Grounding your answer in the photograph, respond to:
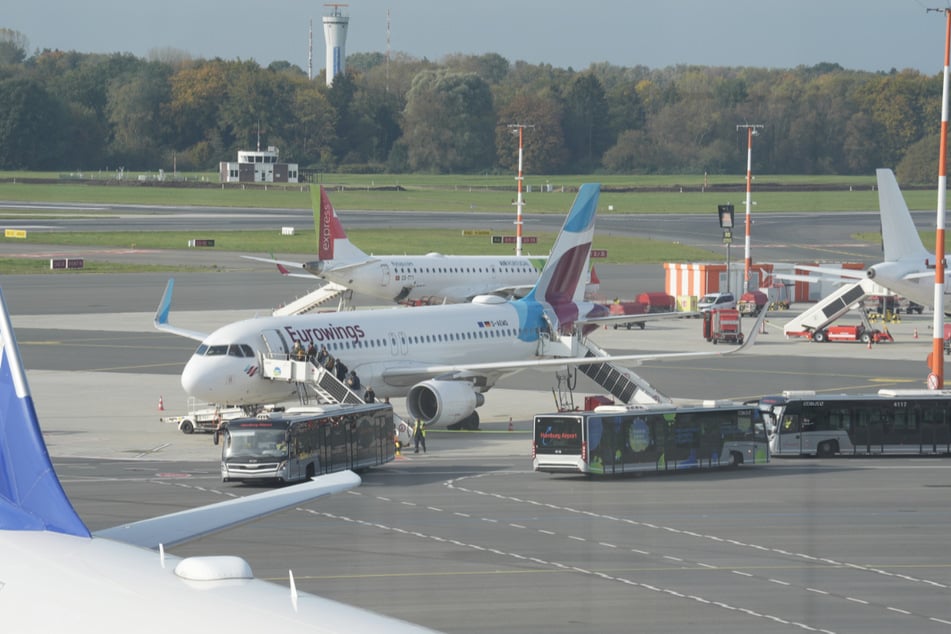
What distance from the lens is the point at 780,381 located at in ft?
218

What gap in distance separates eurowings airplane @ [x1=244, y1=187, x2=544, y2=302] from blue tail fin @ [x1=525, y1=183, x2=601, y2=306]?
2467cm

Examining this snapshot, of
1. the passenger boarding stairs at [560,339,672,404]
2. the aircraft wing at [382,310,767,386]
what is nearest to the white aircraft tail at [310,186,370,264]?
the passenger boarding stairs at [560,339,672,404]

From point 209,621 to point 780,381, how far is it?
2277 inches

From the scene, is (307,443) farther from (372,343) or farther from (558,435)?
(372,343)

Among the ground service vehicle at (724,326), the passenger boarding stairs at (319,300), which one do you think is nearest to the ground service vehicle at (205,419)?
the passenger boarding stairs at (319,300)

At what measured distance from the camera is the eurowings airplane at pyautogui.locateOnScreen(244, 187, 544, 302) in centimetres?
8788

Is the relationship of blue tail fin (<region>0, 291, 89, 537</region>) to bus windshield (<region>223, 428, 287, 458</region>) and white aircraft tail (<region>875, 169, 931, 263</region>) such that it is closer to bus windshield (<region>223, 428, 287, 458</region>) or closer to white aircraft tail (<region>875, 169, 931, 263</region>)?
bus windshield (<region>223, 428, 287, 458</region>)

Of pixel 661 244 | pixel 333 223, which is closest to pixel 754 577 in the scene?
pixel 333 223

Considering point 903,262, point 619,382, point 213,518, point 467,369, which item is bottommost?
point 619,382

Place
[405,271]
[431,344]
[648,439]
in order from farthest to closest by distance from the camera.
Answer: [405,271], [431,344], [648,439]

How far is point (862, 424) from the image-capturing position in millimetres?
50281

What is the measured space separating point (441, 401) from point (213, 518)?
33.3 metres

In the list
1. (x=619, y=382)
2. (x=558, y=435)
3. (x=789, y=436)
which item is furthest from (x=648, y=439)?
(x=619, y=382)

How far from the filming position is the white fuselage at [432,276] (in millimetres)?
88938
